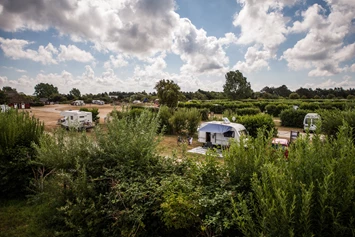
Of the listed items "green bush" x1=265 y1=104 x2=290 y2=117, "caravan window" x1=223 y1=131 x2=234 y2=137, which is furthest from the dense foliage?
"green bush" x1=265 y1=104 x2=290 y2=117

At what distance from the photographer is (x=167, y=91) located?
26.8 m

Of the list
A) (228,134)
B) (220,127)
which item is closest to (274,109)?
(228,134)

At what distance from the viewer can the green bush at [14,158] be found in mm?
5988

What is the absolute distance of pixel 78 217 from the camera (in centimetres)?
413

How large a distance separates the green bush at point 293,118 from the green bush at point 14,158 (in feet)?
79.3

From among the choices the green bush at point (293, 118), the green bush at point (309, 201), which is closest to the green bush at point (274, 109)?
the green bush at point (293, 118)

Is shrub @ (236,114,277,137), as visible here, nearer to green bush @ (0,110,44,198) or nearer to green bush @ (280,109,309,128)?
green bush @ (280,109,309,128)

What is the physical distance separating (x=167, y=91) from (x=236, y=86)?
137ft

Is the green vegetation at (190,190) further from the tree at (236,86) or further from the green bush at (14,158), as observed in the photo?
the tree at (236,86)

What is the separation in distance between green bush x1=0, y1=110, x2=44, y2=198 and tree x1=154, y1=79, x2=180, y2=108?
20805 millimetres

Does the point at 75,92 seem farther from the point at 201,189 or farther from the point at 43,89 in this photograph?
the point at 201,189

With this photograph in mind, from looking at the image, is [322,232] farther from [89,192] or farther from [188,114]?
[188,114]

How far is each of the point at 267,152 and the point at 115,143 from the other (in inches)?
134

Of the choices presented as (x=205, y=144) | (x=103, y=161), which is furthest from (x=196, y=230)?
(x=205, y=144)
